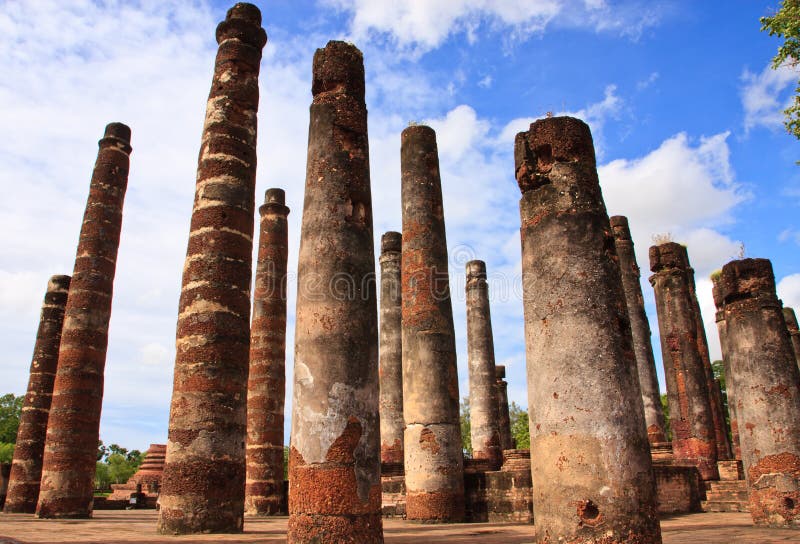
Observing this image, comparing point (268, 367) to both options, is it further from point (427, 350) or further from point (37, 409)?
point (37, 409)

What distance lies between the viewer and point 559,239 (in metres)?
5.34

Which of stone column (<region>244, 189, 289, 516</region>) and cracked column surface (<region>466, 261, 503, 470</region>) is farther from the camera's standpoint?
cracked column surface (<region>466, 261, 503, 470</region>)

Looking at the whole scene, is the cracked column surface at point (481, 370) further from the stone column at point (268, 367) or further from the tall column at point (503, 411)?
the stone column at point (268, 367)

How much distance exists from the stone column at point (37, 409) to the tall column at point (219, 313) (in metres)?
9.68

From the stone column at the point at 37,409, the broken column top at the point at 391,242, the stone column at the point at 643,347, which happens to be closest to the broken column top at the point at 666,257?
the stone column at the point at 643,347

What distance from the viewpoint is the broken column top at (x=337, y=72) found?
8.35 metres

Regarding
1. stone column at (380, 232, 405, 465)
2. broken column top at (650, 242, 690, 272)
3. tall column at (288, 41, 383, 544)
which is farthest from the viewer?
broken column top at (650, 242, 690, 272)

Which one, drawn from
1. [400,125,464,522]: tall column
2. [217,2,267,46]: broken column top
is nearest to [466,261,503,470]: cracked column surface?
[400,125,464,522]: tall column

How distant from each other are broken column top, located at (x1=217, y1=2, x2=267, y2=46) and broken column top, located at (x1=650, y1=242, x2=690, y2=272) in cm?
1440

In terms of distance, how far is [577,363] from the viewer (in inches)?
195

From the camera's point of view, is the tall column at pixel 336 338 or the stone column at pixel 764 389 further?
the stone column at pixel 764 389

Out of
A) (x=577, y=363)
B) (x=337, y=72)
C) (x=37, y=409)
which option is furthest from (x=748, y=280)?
(x=37, y=409)

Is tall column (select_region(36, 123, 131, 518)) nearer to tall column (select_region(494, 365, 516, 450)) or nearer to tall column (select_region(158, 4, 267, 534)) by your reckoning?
tall column (select_region(158, 4, 267, 534))

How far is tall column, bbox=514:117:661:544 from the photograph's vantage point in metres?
4.64
